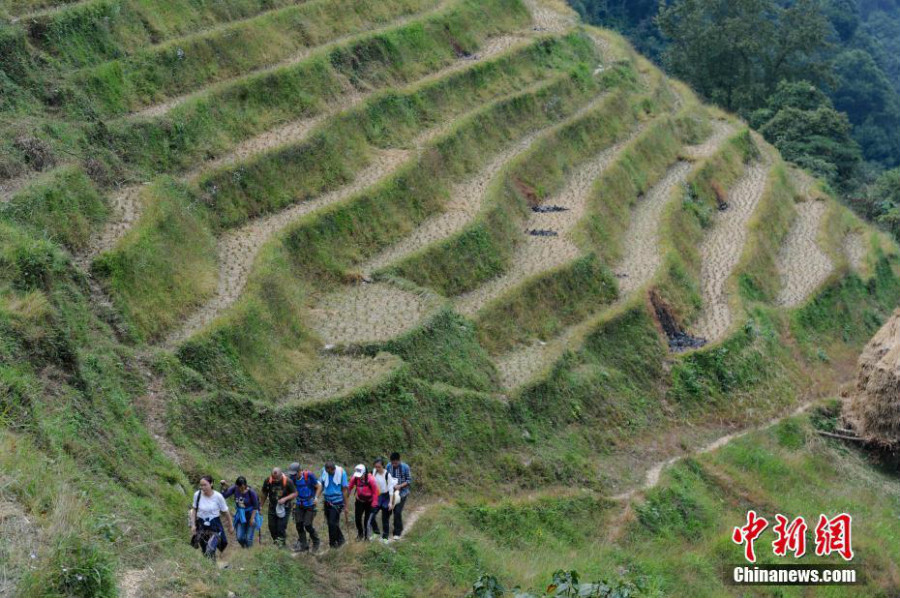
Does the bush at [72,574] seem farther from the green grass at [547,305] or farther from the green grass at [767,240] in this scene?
the green grass at [767,240]

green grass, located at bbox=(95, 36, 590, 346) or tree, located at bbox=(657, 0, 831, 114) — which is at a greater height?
tree, located at bbox=(657, 0, 831, 114)

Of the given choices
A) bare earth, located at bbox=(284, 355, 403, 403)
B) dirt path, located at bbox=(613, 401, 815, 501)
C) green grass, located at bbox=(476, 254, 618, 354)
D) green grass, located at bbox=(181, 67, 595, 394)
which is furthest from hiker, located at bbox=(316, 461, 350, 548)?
green grass, located at bbox=(476, 254, 618, 354)

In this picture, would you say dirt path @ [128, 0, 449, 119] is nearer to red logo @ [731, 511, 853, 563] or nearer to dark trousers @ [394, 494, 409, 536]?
Answer: dark trousers @ [394, 494, 409, 536]

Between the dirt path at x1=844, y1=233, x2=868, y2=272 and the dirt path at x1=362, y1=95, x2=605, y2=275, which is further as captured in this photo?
the dirt path at x1=844, y1=233, x2=868, y2=272

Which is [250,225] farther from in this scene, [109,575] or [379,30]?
[109,575]

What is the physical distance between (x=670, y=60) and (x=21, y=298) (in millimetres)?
38859

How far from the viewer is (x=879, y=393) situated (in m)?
21.8

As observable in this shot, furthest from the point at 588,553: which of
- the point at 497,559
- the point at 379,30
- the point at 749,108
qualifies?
the point at 749,108

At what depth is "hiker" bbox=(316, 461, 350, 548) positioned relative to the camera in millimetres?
13258

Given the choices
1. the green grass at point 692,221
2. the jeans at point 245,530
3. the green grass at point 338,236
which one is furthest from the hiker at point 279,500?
the green grass at point 692,221

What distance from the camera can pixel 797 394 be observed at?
950 inches

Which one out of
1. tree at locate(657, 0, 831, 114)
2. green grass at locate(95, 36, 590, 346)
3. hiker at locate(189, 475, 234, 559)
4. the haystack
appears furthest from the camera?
tree at locate(657, 0, 831, 114)

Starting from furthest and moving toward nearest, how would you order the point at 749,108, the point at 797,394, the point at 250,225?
1. the point at 749,108
2. the point at 797,394
3. the point at 250,225

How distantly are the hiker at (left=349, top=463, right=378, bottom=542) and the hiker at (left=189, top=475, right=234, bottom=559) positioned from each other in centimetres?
176
